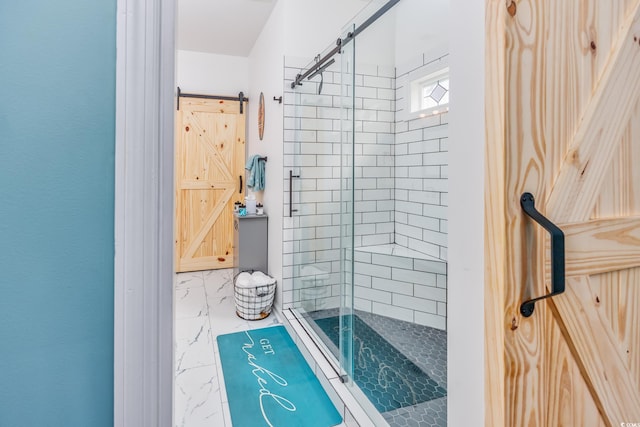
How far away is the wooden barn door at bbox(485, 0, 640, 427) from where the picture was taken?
74cm

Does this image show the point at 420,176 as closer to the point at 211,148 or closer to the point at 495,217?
the point at 495,217

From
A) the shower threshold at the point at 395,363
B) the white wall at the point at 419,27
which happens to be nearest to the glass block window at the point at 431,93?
the white wall at the point at 419,27

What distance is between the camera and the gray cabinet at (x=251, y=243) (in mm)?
3238

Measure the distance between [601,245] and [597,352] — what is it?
0.95 ft

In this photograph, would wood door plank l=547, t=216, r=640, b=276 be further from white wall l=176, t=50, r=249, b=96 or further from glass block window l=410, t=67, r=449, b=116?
white wall l=176, t=50, r=249, b=96

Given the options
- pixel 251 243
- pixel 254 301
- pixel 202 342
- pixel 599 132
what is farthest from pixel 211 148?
pixel 599 132

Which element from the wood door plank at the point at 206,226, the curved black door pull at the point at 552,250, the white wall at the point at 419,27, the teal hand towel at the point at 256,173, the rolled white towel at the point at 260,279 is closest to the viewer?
the curved black door pull at the point at 552,250

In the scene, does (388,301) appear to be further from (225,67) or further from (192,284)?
(225,67)

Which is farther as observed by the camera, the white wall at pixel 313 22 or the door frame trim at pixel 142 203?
the white wall at pixel 313 22

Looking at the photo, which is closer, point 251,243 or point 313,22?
point 313,22

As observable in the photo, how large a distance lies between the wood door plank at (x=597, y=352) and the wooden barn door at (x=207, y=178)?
4023 mm

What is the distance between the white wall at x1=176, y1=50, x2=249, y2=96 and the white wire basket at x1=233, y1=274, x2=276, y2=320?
109 inches

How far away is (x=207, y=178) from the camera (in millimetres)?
4281

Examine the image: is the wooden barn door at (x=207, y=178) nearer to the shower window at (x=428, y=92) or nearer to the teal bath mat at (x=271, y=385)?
the teal bath mat at (x=271, y=385)
